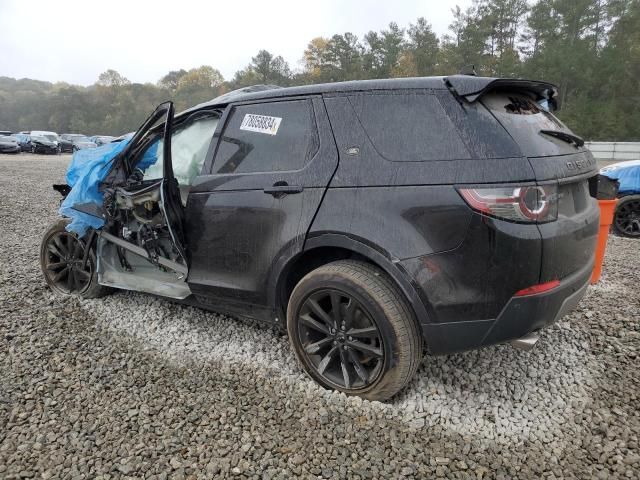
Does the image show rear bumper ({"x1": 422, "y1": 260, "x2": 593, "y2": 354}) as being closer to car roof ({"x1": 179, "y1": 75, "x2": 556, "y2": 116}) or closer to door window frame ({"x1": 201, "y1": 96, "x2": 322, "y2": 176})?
Answer: car roof ({"x1": 179, "y1": 75, "x2": 556, "y2": 116})

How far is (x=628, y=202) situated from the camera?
6.48 metres

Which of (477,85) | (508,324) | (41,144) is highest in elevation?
(477,85)

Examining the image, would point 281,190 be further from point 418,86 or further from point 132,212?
point 132,212

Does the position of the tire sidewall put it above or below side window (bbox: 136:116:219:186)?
below

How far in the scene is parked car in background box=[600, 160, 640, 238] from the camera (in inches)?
251

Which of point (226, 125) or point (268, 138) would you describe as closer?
point (268, 138)

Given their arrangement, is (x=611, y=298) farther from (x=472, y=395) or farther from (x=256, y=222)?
(x=256, y=222)

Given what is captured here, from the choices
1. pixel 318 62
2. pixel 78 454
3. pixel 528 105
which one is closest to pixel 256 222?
pixel 78 454

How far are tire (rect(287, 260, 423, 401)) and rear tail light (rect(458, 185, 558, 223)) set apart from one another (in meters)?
0.60

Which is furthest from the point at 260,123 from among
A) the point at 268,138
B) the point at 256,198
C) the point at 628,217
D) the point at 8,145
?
the point at 8,145

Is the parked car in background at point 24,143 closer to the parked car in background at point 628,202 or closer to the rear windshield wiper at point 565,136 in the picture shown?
the parked car in background at point 628,202

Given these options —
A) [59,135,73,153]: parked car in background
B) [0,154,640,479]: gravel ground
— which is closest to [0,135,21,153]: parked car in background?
[59,135,73,153]: parked car in background

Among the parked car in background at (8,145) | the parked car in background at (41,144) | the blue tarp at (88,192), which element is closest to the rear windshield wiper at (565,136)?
the blue tarp at (88,192)

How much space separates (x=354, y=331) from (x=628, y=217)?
592 cm
